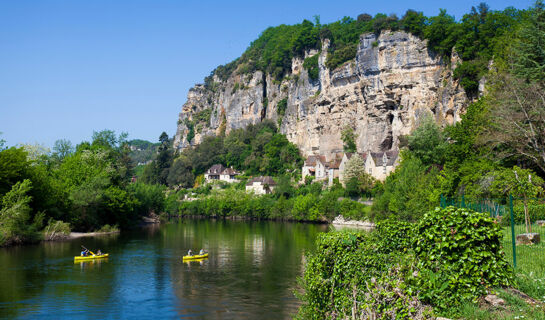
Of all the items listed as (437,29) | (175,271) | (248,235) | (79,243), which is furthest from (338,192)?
(175,271)

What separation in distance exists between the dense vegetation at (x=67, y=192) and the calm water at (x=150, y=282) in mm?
2866

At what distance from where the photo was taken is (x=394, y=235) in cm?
1048

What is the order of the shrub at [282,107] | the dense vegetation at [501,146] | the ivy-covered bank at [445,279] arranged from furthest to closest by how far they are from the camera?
the shrub at [282,107] < the dense vegetation at [501,146] < the ivy-covered bank at [445,279]

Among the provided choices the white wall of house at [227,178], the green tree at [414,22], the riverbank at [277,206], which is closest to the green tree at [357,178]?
the riverbank at [277,206]

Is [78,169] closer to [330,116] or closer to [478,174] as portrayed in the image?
[478,174]

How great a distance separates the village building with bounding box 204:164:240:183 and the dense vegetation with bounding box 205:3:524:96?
85.4 feet

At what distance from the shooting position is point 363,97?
7750cm

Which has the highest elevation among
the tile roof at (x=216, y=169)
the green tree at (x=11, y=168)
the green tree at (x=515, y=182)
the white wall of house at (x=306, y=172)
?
the tile roof at (x=216, y=169)

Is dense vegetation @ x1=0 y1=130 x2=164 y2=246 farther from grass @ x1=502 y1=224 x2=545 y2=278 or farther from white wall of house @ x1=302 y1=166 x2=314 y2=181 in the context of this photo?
grass @ x1=502 y1=224 x2=545 y2=278

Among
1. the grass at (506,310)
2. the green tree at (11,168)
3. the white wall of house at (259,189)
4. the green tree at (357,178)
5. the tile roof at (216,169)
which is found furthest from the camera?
the tile roof at (216,169)

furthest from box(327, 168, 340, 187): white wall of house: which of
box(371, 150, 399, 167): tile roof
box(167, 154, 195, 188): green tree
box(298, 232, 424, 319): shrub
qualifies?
box(298, 232, 424, 319): shrub

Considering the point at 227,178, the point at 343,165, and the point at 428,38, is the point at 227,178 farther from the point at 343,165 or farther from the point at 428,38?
the point at 428,38

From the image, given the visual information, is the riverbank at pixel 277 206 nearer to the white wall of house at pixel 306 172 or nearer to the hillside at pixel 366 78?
the white wall of house at pixel 306 172

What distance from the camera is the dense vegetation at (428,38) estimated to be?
175 ft
